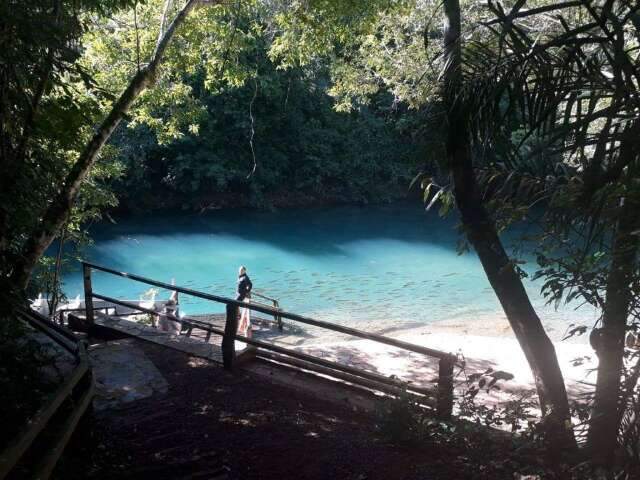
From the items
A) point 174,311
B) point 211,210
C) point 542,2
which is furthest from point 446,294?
point 211,210

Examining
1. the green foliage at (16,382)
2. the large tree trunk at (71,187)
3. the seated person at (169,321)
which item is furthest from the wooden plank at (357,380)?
the seated person at (169,321)

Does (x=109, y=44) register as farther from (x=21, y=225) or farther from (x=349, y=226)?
(x=349, y=226)

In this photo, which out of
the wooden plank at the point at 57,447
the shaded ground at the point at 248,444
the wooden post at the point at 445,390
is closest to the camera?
the wooden plank at the point at 57,447

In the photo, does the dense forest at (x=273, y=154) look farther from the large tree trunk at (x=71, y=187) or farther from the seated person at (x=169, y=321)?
the large tree trunk at (x=71, y=187)

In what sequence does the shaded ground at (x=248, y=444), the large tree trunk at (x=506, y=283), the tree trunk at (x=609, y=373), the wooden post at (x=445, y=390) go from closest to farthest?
the tree trunk at (x=609, y=373)
the shaded ground at (x=248, y=444)
the large tree trunk at (x=506, y=283)
the wooden post at (x=445, y=390)

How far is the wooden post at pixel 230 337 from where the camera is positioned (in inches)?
242

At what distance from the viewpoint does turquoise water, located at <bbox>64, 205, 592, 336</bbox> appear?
1906cm

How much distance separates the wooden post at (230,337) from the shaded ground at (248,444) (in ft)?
1.12

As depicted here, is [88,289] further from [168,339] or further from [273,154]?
[273,154]

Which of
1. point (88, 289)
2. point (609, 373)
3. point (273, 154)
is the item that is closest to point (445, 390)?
point (609, 373)

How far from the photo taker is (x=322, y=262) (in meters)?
25.4

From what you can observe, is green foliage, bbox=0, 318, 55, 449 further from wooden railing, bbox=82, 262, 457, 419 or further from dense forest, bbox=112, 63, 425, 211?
dense forest, bbox=112, 63, 425, 211

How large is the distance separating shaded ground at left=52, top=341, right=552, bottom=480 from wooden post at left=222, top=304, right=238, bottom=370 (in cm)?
34

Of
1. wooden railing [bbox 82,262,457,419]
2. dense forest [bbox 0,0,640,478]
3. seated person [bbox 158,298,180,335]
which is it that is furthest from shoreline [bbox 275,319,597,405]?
dense forest [bbox 0,0,640,478]
